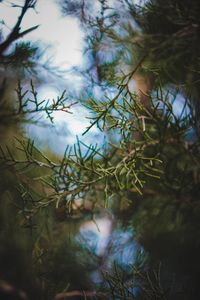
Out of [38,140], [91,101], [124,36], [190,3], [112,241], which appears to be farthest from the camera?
[112,241]

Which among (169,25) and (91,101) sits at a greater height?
(169,25)

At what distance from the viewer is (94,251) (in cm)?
174

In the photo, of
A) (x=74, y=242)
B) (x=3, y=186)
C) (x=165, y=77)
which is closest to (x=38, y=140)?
(x=3, y=186)

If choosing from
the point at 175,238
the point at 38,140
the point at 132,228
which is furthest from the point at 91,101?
the point at 175,238

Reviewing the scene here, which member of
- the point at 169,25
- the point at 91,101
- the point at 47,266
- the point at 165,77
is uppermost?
the point at 169,25

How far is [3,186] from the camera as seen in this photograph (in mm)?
1443

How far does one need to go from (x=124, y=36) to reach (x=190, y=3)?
34cm

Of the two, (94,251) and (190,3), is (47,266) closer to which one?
(94,251)

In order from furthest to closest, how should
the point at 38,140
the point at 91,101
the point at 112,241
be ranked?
the point at 112,241 → the point at 38,140 → the point at 91,101

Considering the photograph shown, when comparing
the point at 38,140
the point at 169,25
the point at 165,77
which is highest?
the point at 169,25

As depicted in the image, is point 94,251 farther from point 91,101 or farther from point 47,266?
point 91,101

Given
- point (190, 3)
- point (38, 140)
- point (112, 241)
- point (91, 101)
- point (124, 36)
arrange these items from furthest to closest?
point (112, 241) < point (38, 140) < point (124, 36) < point (190, 3) < point (91, 101)

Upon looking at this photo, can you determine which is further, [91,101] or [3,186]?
[3,186]

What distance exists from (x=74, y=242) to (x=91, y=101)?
111 centimetres
